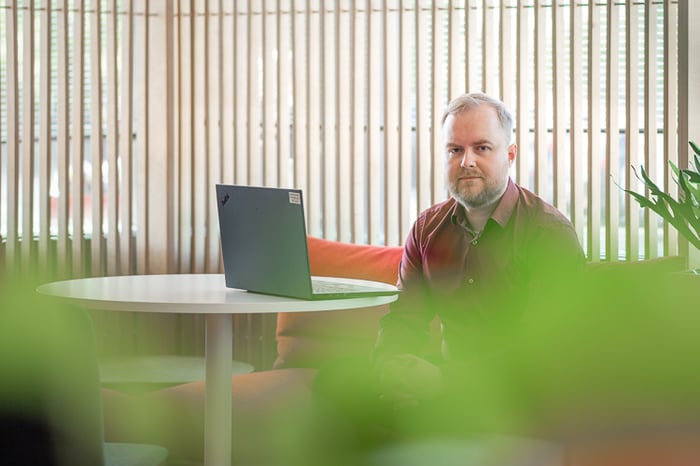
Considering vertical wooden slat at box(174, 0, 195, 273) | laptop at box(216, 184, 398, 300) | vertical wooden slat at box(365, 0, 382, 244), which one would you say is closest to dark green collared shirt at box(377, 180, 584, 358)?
laptop at box(216, 184, 398, 300)

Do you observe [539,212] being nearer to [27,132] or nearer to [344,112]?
[344,112]

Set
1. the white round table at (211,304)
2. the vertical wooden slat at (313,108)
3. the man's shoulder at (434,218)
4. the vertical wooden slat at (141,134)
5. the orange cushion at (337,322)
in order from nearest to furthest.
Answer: the white round table at (211,304)
the man's shoulder at (434,218)
the orange cushion at (337,322)
the vertical wooden slat at (313,108)
the vertical wooden slat at (141,134)

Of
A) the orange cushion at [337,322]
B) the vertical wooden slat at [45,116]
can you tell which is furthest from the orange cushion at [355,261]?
the vertical wooden slat at [45,116]

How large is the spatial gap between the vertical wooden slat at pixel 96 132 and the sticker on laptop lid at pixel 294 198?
85.3 inches

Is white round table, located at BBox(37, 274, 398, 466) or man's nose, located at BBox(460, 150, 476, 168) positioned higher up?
man's nose, located at BBox(460, 150, 476, 168)

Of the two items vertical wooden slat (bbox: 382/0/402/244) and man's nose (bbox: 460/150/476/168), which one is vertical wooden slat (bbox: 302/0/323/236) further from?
man's nose (bbox: 460/150/476/168)

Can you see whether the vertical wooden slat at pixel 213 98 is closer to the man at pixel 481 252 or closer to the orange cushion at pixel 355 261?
the orange cushion at pixel 355 261

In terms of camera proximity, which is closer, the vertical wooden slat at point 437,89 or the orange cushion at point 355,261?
the orange cushion at point 355,261

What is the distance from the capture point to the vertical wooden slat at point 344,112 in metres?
3.50

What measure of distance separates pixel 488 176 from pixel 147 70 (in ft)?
6.61

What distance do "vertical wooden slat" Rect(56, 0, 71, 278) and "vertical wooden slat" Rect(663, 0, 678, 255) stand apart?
2.60 meters

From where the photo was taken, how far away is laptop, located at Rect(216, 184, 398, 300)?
1709 mm

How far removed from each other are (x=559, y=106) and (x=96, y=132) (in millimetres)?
2047

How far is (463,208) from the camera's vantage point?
7.63 ft
